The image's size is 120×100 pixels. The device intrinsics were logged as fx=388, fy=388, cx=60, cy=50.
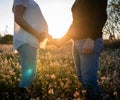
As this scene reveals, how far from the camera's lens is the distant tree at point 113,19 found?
154 ft

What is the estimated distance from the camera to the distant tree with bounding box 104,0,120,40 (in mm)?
46906

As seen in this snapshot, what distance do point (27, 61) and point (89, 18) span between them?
1367 mm

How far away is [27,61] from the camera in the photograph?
22.1 ft

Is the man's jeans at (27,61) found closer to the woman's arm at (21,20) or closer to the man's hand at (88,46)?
the woman's arm at (21,20)

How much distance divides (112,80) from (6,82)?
265 centimetres

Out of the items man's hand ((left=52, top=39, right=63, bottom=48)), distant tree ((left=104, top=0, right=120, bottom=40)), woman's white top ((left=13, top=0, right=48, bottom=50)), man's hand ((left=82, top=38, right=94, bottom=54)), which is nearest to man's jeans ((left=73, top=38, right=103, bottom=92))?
man's hand ((left=82, top=38, right=94, bottom=54))

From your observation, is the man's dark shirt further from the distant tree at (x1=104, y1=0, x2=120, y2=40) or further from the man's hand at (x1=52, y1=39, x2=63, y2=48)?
the distant tree at (x1=104, y1=0, x2=120, y2=40)

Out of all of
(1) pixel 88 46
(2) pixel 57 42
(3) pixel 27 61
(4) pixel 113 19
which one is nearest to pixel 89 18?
(1) pixel 88 46

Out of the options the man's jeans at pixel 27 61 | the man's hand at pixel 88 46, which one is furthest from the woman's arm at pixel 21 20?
the man's hand at pixel 88 46

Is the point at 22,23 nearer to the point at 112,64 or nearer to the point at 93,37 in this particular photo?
the point at 93,37

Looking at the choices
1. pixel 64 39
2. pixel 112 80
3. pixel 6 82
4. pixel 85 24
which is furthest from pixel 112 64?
pixel 85 24

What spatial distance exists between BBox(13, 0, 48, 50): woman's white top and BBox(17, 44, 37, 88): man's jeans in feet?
0.28

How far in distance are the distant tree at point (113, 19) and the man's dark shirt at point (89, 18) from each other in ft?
130

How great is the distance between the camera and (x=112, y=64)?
44.1ft
